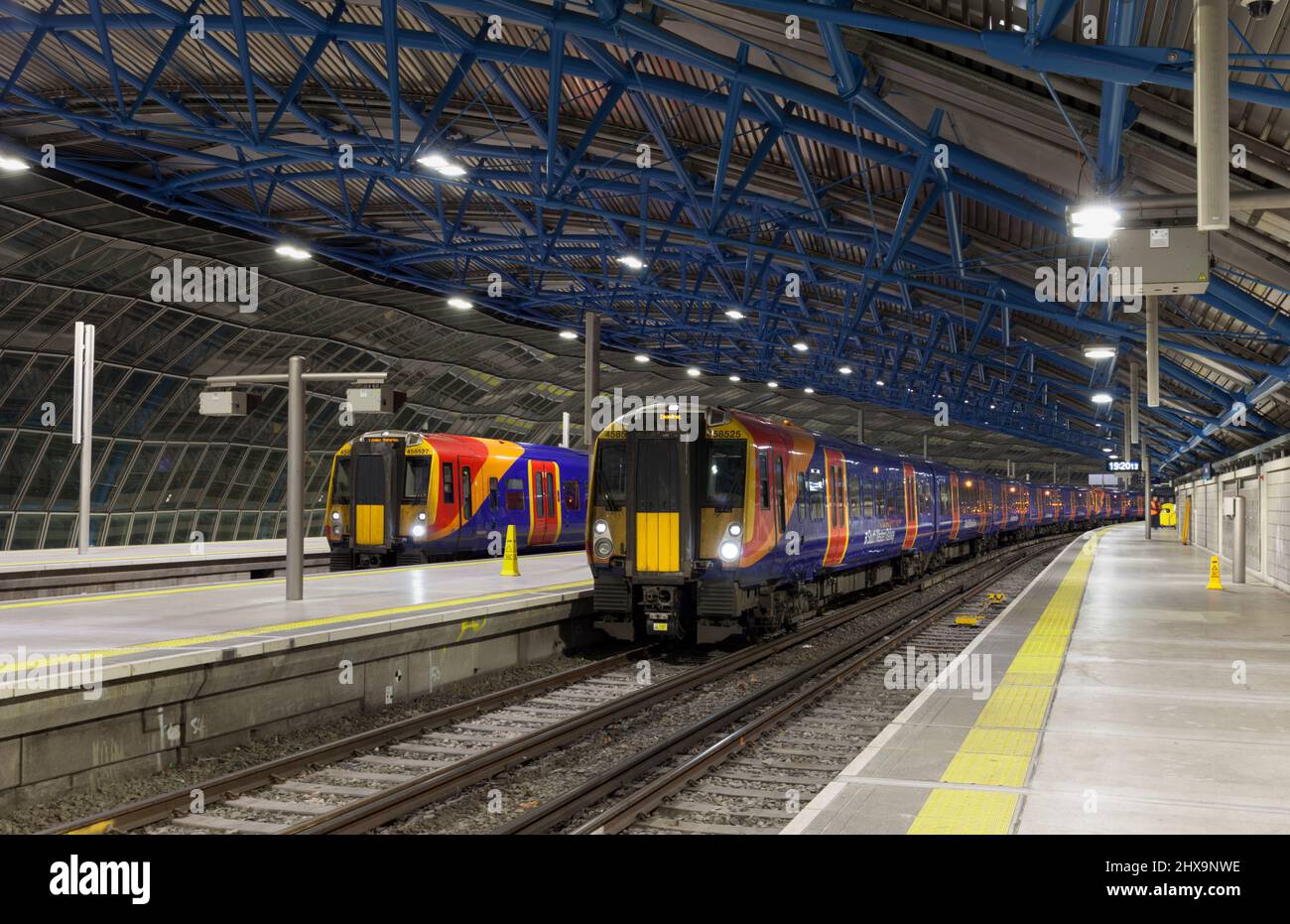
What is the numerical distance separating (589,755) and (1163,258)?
7700mm

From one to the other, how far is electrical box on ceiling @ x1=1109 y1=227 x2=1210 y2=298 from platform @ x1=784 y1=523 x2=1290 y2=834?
13.6ft

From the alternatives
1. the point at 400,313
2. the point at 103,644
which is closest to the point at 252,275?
the point at 400,313

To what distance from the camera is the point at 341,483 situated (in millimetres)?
22891

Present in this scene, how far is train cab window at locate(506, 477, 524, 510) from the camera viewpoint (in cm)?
2584

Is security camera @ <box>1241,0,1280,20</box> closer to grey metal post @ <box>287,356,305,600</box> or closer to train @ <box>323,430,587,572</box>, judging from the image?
grey metal post @ <box>287,356,305,600</box>

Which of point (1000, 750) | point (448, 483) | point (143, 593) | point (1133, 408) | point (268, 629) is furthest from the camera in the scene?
point (1133, 408)

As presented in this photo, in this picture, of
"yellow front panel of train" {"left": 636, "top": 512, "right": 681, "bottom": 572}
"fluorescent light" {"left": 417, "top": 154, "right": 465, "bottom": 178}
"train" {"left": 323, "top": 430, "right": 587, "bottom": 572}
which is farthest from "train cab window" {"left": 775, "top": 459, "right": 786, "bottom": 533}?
"train" {"left": 323, "top": 430, "right": 587, "bottom": 572}

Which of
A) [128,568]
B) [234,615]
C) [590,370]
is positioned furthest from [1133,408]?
[128,568]

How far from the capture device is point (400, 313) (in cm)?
3762

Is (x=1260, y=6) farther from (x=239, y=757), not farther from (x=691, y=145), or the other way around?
(x=691, y=145)

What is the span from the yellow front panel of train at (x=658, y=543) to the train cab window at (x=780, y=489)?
182cm

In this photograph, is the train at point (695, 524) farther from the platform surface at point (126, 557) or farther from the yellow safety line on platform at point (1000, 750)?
the platform surface at point (126, 557)

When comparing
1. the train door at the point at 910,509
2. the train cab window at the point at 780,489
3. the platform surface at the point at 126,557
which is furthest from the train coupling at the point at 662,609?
the train door at the point at 910,509

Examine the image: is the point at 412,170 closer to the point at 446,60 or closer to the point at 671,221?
the point at 446,60
